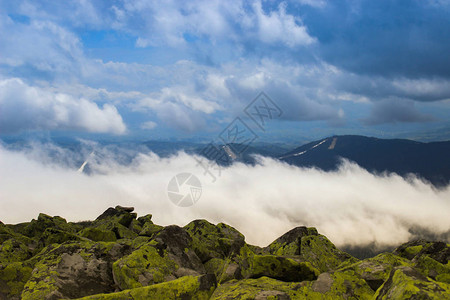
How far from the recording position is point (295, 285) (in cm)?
1402

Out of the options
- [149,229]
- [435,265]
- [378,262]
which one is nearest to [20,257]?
[149,229]

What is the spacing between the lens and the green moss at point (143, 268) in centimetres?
1609

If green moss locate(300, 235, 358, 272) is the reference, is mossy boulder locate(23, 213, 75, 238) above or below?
above

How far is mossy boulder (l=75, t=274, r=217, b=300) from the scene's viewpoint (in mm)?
13250

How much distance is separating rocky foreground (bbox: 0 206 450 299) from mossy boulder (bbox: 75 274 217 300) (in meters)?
0.04

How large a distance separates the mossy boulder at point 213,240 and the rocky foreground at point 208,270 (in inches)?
3.6

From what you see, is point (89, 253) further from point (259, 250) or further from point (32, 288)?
point (259, 250)

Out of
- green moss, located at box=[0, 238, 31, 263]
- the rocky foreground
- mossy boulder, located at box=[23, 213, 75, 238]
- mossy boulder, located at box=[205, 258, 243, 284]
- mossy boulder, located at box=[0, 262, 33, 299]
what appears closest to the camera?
the rocky foreground

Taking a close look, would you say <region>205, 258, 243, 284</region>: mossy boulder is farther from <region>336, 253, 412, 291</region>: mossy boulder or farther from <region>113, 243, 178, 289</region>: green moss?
<region>336, 253, 412, 291</region>: mossy boulder

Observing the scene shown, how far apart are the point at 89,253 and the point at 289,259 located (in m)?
13.6

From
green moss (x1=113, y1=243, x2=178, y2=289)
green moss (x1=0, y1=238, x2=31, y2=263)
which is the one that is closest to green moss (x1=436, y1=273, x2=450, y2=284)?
green moss (x1=113, y1=243, x2=178, y2=289)

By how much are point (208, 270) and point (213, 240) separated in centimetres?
497

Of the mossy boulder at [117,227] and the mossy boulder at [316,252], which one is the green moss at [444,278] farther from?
the mossy boulder at [117,227]

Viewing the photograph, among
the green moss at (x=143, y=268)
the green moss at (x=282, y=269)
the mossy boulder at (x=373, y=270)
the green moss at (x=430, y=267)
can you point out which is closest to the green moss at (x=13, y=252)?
the green moss at (x=143, y=268)
